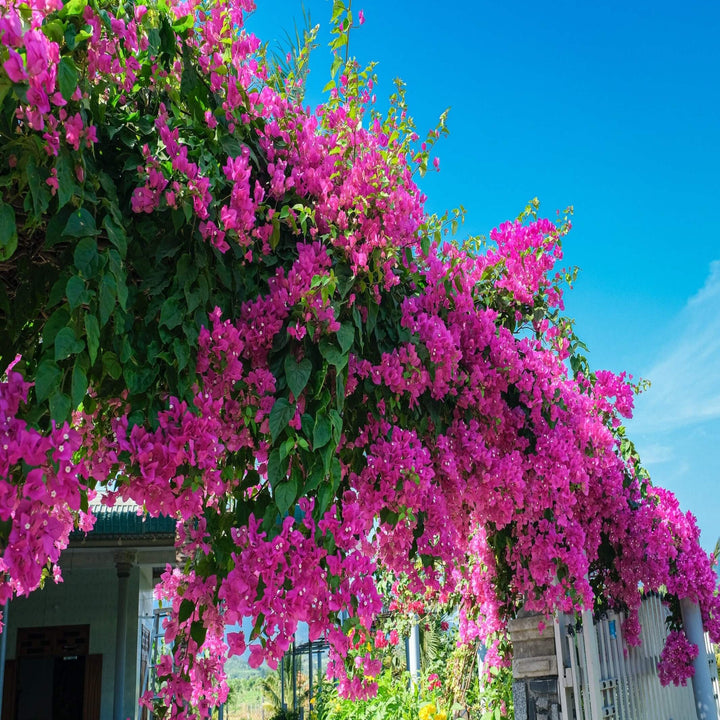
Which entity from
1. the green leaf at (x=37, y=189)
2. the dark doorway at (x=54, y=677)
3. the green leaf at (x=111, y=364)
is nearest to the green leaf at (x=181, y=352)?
the green leaf at (x=111, y=364)

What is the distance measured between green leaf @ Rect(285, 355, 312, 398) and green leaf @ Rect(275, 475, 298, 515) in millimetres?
254

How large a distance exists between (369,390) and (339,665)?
93 cm

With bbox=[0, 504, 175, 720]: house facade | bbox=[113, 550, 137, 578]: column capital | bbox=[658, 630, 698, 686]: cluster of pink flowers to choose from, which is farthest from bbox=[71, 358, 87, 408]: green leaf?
bbox=[0, 504, 175, 720]: house facade

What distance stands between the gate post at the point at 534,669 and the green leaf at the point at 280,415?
2.90 m

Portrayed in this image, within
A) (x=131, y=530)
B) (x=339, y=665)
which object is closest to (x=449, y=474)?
(x=339, y=665)

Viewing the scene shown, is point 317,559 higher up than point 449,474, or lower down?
lower down

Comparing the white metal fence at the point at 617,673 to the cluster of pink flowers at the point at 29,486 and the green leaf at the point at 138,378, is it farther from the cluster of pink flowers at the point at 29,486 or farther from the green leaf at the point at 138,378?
the cluster of pink flowers at the point at 29,486

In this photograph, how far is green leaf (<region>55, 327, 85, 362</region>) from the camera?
1.62m

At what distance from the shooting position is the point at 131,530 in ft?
26.2

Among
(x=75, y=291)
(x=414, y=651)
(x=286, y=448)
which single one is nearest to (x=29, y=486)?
(x=75, y=291)

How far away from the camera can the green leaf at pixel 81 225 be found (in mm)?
1664

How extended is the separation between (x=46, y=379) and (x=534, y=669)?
155 inches

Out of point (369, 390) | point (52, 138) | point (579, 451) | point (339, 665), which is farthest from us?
point (579, 451)

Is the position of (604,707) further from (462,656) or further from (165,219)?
(165,219)
